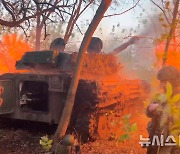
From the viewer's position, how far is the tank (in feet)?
24.1

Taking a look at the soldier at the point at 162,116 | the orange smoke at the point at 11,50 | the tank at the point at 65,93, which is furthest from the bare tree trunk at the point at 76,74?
the orange smoke at the point at 11,50

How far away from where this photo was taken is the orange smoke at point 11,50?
1569 cm

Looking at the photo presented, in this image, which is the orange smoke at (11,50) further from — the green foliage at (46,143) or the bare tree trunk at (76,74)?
the green foliage at (46,143)

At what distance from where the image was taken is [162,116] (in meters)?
3.69

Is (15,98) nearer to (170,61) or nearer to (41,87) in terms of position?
(41,87)

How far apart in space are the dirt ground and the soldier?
274cm

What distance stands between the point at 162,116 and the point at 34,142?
15.0 feet

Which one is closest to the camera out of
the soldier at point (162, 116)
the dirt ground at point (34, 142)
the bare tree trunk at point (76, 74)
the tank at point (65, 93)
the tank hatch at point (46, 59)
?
the soldier at point (162, 116)

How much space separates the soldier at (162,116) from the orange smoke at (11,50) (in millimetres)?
11972

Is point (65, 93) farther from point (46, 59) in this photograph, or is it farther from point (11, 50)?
point (11, 50)

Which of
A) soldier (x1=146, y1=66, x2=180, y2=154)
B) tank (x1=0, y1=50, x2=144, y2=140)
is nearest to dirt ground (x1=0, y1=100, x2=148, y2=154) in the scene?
tank (x1=0, y1=50, x2=144, y2=140)

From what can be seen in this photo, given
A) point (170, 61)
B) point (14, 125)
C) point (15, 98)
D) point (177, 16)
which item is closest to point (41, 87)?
point (15, 98)

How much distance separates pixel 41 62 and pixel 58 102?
1915 millimetres

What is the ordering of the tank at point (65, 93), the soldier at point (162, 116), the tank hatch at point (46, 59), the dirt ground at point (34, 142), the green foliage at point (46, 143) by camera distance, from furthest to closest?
the tank hatch at point (46, 59) < the tank at point (65, 93) < the dirt ground at point (34, 142) < the green foliage at point (46, 143) < the soldier at point (162, 116)
